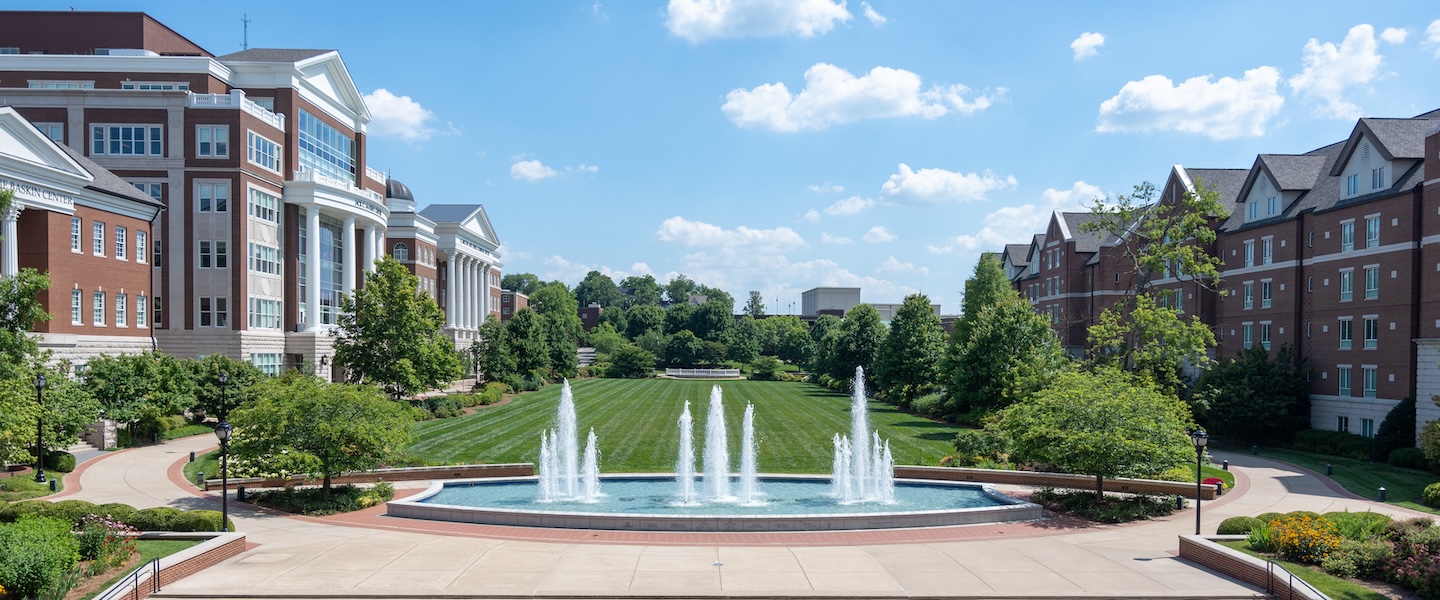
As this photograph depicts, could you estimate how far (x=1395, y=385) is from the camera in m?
36.6

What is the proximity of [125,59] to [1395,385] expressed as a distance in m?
65.6

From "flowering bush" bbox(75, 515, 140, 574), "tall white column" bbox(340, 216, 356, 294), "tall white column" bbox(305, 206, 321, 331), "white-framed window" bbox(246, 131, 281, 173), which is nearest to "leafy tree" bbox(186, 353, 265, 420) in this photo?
"tall white column" bbox(305, 206, 321, 331)

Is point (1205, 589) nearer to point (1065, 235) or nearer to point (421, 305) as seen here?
point (421, 305)

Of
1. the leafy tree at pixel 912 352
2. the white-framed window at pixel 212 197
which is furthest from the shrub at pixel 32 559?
the leafy tree at pixel 912 352

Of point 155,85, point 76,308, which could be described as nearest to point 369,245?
point 155,85

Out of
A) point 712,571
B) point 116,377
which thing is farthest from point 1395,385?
point 116,377

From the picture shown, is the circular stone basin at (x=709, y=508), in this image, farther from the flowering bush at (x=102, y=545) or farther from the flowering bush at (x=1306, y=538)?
the flowering bush at (x=102, y=545)

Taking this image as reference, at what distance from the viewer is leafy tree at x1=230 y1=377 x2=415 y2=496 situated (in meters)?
22.5

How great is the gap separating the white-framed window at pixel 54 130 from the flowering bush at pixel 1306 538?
182 ft

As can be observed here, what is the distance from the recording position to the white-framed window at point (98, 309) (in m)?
37.2

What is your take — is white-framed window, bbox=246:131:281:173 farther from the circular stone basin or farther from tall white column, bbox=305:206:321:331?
the circular stone basin

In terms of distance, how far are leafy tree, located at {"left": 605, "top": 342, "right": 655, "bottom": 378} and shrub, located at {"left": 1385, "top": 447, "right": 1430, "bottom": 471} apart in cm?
7293

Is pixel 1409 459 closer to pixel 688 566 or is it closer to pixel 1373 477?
pixel 1373 477

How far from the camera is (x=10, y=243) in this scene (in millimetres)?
32594
